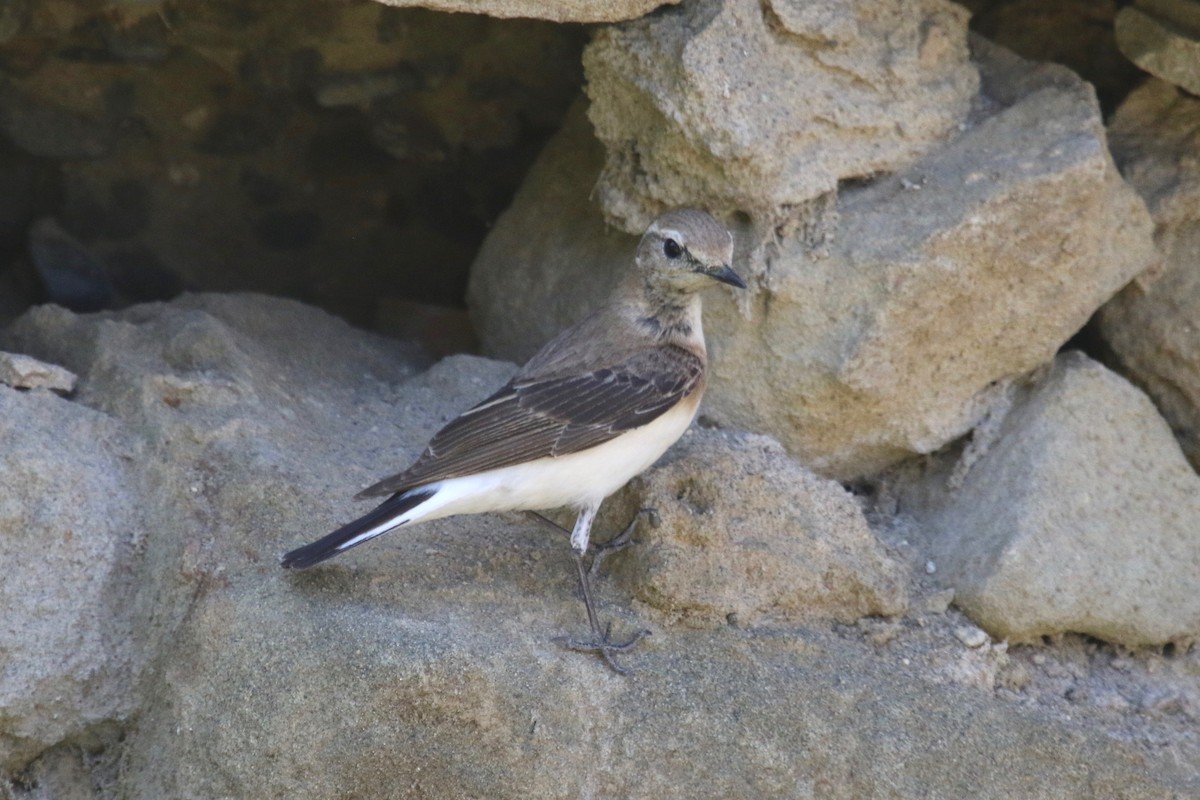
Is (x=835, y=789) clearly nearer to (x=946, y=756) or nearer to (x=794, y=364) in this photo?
(x=946, y=756)

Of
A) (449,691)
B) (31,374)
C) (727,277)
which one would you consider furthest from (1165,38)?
(31,374)

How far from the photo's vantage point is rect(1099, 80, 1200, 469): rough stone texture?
6.49m

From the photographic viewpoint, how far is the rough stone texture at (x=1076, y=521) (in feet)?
18.5

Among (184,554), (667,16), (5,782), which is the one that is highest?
(667,16)

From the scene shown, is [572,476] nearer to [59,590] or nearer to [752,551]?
[752,551]

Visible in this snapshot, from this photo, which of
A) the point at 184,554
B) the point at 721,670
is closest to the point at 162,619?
the point at 184,554

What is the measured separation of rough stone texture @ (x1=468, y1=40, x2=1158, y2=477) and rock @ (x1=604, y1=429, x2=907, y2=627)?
0.55 m

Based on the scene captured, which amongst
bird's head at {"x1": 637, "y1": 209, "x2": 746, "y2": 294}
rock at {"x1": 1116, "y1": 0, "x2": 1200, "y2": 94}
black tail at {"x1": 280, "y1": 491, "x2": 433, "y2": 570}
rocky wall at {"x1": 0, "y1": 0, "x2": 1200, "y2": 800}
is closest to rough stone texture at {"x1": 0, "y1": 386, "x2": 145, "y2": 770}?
rocky wall at {"x1": 0, "y1": 0, "x2": 1200, "y2": 800}

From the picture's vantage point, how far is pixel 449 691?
15.8 feet

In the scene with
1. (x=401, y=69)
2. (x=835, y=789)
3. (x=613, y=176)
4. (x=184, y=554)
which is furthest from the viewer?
(x=401, y=69)

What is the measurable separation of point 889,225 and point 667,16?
53.6 inches

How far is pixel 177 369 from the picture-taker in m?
6.17

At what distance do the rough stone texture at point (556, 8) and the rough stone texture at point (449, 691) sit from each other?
6.60ft

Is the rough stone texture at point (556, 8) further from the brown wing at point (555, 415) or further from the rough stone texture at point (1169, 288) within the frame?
the rough stone texture at point (1169, 288)
